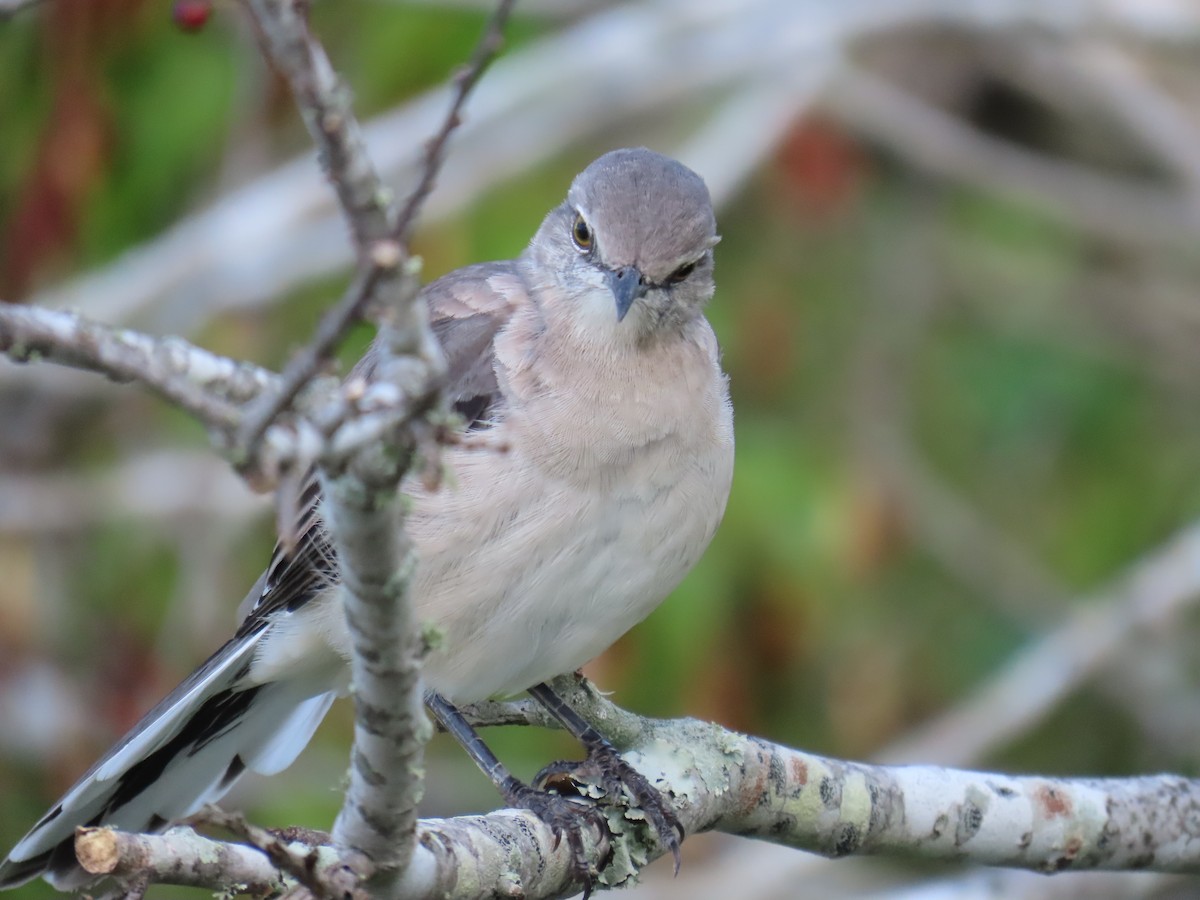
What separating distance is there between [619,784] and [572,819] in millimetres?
236

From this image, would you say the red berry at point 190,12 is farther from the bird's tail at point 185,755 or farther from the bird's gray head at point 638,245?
the bird's tail at point 185,755

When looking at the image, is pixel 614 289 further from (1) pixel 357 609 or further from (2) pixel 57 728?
(2) pixel 57 728

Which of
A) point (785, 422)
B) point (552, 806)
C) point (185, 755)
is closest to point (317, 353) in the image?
point (552, 806)

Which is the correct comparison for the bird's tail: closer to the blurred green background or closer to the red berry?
the blurred green background

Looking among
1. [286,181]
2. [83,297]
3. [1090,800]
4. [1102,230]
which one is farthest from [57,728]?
[1102,230]

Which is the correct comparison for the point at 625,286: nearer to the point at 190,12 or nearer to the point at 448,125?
the point at 190,12

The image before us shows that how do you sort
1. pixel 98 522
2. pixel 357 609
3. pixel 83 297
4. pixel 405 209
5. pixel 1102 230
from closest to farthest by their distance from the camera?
pixel 405 209 → pixel 357 609 → pixel 83 297 → pixel 98 522 → pixel 1102 230

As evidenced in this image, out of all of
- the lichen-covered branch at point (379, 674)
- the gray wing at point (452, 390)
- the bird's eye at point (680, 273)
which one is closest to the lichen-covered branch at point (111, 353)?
the lichen-covered branch at point (379, 674)

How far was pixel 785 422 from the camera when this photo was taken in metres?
6.80

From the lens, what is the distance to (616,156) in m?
4.26

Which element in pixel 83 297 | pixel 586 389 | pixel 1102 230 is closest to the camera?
pixel 586 389

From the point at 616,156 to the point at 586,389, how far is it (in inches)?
33.0

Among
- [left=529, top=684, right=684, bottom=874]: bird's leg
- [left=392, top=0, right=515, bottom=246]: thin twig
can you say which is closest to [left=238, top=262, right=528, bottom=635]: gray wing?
[left=529, top=684, right=684, bottom=874]: bird's leg

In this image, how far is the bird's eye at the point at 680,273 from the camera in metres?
4.05
